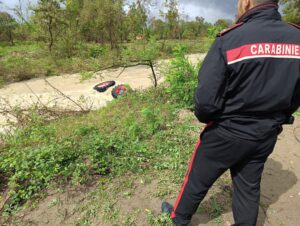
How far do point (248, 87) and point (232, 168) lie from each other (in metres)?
0.68

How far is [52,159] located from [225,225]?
1911 millimetres

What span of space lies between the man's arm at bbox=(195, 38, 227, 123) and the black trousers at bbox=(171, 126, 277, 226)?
0.66 feet

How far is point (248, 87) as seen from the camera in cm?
156

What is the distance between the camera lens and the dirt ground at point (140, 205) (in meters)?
2.48

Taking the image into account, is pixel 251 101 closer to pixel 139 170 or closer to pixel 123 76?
pixel 139 170

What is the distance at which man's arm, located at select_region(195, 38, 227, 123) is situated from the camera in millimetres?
1533

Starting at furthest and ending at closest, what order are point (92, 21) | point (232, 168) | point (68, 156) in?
1. point (92, 21)
2. point (68, 156)
3. point (232, 168)

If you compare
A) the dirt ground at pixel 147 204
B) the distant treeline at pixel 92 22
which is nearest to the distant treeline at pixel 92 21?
the distant treeline at pixel 92 22

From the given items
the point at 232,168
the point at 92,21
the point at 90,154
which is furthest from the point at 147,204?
the point at 92,21

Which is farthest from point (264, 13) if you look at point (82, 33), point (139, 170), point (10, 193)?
point (82, 33)

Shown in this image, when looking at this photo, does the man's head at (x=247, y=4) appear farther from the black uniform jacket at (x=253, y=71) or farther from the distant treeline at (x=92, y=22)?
the distant treeline at (x=92, y=22)

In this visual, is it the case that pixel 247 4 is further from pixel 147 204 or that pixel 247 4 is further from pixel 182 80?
pixel 182 80

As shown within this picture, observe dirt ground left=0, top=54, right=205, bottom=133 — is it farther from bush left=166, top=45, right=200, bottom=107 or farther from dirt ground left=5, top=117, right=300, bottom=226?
dirt ground left=5, top=117, right=300, bottom=226

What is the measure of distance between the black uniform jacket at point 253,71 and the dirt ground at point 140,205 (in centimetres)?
125
